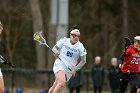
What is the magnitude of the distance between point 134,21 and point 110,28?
2183 millimetres

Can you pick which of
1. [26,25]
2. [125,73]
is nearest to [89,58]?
[26,25]

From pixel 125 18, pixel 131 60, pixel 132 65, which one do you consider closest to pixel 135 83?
pixel 132 65

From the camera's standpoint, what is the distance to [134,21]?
167ft

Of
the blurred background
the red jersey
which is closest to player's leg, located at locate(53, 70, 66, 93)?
the red jersey

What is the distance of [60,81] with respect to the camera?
15.8 metres

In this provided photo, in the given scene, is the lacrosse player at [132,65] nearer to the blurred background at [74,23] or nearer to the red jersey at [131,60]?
the red jersey at [131,60]

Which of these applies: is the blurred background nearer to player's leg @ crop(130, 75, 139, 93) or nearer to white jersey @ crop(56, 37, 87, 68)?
player's leg @ crop(130, 75, 139, 93)

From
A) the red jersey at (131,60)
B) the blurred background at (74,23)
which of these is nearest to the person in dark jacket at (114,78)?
the red jersey at (131,60)

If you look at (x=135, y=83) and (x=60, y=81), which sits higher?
(x=60, y=81)

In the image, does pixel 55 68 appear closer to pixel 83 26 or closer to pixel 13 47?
pixel 13 47

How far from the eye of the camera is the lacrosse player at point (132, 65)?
16750 mm

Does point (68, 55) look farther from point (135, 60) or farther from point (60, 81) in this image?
point (135, 60)

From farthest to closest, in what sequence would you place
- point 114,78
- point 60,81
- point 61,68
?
point 114,78
point 61,68
point 60,81

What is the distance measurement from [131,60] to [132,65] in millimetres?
198
